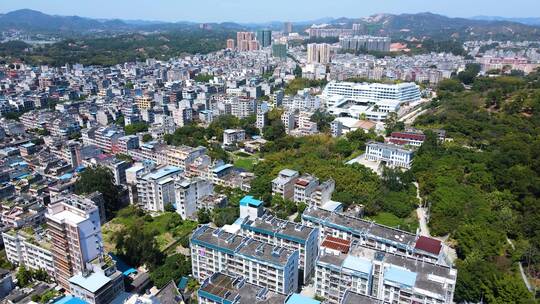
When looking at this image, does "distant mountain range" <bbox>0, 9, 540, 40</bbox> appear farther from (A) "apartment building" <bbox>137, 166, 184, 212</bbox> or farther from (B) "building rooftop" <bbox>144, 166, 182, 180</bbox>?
(A) "apartment building" <bbox>137, 166, 184, 212</bbox>

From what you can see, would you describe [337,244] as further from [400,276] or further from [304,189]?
[304,189]

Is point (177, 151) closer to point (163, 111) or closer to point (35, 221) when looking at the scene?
point (35, 221)

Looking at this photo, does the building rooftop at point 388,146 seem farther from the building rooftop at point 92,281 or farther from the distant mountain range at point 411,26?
the distant mountain range at point 411,26

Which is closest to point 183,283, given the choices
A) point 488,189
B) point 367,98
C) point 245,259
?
point 245,259

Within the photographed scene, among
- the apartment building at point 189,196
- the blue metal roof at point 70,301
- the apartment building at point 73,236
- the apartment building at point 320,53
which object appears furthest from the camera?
the apartment building at point 320,53

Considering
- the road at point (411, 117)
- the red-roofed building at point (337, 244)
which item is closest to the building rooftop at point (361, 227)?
the red-roofed building at point (337, 244)

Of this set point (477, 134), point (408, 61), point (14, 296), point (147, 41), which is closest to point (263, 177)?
point (14, 296)

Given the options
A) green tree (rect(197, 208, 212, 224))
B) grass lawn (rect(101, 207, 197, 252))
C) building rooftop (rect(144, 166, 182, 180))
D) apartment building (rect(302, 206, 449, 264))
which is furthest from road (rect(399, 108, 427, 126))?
grass lawn (rect(101, 207, 197, 252))
